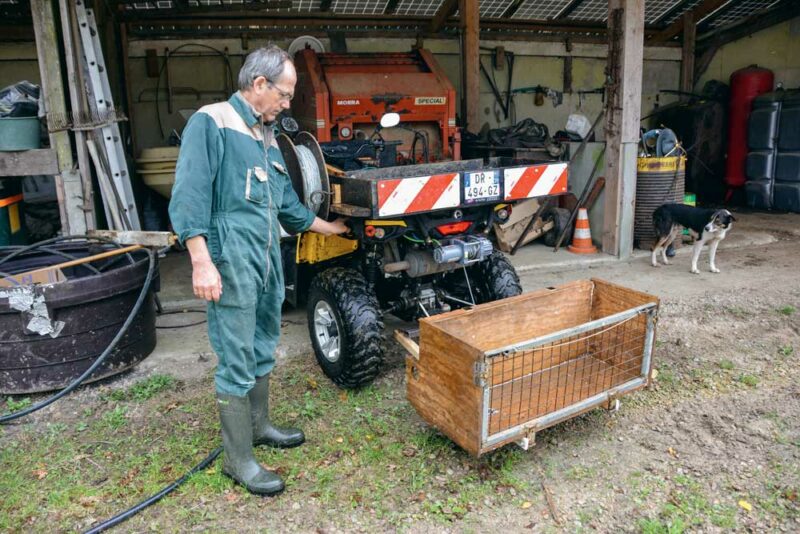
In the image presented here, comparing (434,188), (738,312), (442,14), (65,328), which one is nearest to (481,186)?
(434,188)

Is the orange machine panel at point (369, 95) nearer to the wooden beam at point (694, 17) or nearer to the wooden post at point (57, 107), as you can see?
the wooden post at point (57, 107)

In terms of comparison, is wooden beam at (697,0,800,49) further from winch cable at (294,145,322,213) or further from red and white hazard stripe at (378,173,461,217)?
winch cable at (294,145,322,213)

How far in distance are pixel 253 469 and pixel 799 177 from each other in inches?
375

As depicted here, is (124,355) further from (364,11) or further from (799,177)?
(799,177)

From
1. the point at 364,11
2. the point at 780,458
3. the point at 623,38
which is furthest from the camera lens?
the point at 364,11

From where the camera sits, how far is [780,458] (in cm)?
304

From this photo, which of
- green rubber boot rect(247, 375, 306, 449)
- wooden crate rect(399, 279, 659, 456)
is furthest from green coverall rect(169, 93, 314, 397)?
wooden crate rect(399, 279, 659, 456)

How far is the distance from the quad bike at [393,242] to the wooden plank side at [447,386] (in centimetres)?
56

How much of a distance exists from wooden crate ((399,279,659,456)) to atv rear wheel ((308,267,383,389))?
32cm

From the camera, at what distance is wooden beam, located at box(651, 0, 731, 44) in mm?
9891

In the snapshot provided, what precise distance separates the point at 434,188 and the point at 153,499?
1979mm

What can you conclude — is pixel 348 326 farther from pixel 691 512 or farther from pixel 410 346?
pixel 691 512

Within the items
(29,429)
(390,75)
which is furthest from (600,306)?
(390,75)

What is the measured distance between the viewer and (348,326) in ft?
11.6
